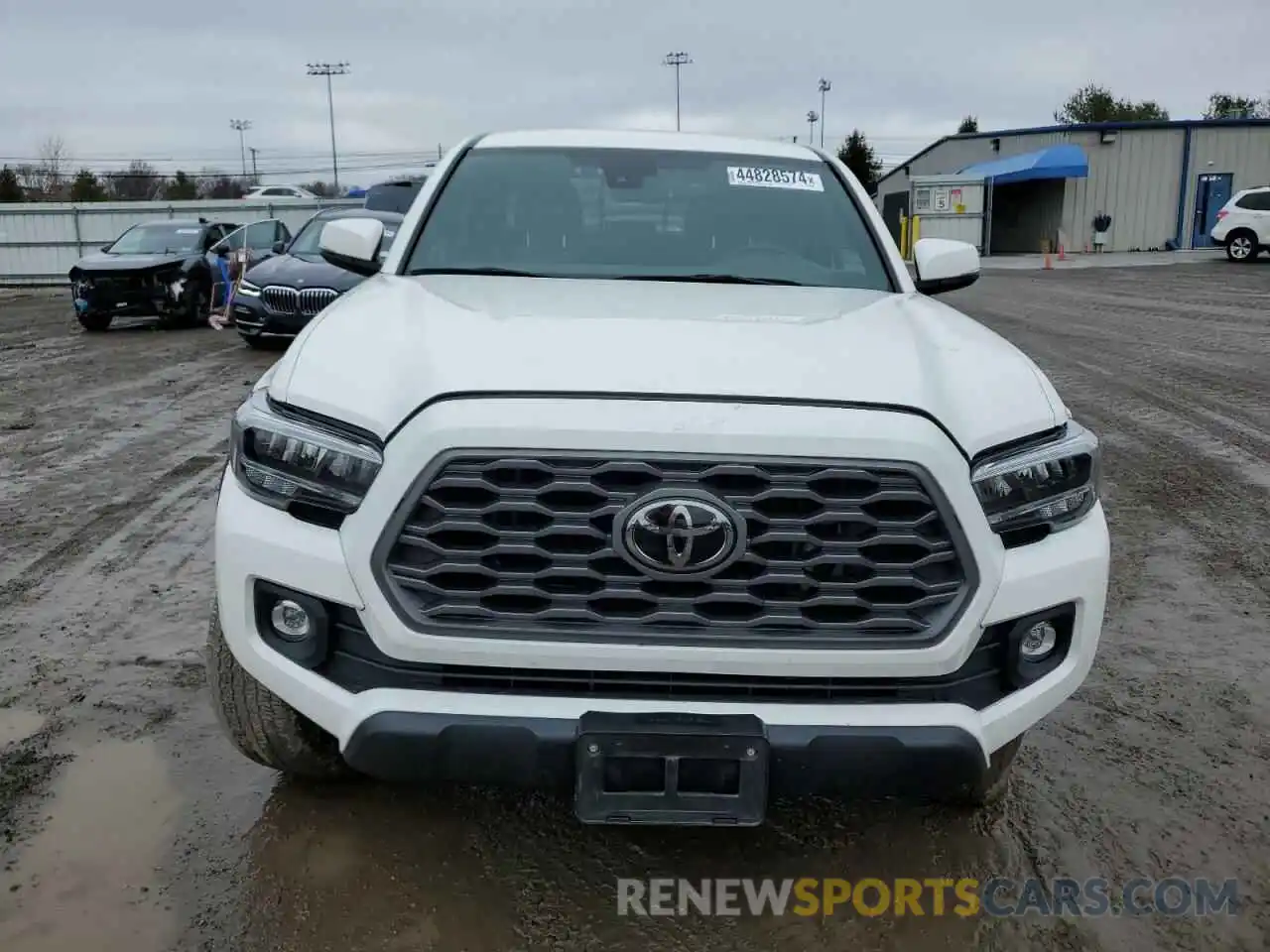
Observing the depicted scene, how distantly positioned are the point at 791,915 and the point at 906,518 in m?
0.97

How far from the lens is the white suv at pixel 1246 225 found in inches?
1079

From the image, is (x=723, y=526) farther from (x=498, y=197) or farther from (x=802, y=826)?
(x=498, y=197)

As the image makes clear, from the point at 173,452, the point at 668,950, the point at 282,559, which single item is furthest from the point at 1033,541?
the point at 173,452

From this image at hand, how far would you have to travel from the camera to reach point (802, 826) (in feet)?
9.04

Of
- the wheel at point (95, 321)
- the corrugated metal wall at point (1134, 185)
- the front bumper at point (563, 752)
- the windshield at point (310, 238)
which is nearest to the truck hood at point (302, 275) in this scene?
the windshield at point (310, 238)

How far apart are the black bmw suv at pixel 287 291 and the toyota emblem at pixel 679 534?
9333mm

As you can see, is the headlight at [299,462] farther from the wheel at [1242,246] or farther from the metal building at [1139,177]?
the metal building at [1139,177]

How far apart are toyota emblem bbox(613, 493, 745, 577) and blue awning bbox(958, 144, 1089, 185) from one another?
1385 inches

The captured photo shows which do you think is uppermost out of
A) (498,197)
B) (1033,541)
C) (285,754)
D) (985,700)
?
(498,197)

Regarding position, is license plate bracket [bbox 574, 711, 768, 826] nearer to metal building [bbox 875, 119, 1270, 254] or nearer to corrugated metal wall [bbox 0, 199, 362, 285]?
corrugated metal wall [bbox 0, 199, 362, 285]

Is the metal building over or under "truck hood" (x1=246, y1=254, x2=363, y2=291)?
over

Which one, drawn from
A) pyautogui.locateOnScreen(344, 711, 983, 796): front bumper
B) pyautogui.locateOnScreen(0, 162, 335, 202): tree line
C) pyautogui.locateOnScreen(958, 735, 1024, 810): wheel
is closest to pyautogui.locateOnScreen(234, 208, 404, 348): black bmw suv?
pyautogui.locateOnScreen(958, 735, 1024, 810): wheel

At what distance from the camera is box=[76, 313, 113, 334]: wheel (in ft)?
47.6

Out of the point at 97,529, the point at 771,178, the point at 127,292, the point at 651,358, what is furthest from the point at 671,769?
the point at 127,292
